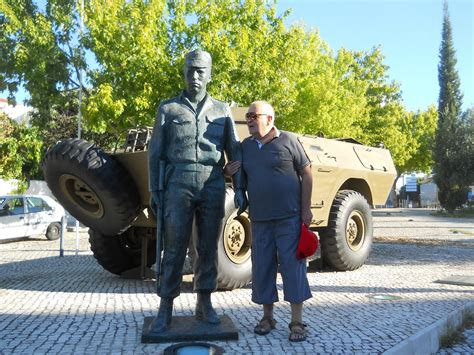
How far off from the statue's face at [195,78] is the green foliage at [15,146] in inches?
531

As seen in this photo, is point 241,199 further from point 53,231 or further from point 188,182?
point 53,231

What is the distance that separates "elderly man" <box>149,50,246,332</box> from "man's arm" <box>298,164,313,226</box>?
0.48m

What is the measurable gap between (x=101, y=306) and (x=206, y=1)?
10957 mm

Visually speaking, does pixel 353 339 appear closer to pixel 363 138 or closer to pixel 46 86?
pixel 46 86

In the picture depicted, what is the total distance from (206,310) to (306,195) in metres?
1.21

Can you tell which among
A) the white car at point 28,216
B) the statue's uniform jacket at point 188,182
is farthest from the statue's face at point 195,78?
the white car at point 28,216

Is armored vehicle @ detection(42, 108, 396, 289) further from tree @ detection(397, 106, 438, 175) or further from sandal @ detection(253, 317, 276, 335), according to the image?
tree @ detection(397, 106, 438, 175)

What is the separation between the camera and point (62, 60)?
1459 cm

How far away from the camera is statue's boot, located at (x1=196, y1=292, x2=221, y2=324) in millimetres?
4109

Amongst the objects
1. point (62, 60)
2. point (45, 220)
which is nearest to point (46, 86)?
point (62, 60)

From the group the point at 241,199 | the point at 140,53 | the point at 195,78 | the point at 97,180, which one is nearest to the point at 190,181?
the point at 241,199

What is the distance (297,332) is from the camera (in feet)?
12.9

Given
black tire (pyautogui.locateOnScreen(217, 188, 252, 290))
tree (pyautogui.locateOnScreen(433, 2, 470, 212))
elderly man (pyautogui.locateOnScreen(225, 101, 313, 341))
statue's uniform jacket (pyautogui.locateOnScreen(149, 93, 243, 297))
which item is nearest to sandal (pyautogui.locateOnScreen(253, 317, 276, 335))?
elderly man (pyautogui.locateOnScreen(225, 101, 313, 341))

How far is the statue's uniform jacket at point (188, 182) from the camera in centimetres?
402
